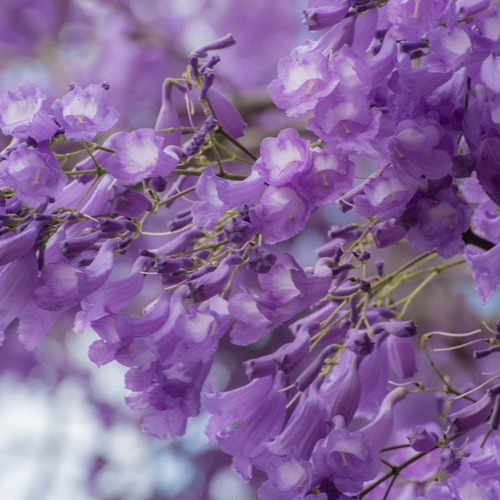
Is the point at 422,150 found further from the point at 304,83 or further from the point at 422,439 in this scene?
the point at 422,439

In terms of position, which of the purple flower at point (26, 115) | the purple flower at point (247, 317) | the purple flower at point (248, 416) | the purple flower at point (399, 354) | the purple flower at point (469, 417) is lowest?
the purple flower at point (399, 354)

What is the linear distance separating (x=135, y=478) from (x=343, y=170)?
3.16 metres

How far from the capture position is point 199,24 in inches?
195

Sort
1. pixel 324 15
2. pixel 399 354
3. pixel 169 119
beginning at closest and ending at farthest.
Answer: pixel 324 15, pixel 169 119, pixel 399 354

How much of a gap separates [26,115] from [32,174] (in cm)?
6

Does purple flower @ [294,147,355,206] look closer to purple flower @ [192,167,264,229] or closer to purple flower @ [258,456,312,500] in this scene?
purple flower @ [192,167,264,229]

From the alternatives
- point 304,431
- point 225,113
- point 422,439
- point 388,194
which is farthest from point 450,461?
point 225,113

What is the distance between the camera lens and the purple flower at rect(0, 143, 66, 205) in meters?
0.76

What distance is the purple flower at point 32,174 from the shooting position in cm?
76

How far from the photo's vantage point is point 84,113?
0.81 meters

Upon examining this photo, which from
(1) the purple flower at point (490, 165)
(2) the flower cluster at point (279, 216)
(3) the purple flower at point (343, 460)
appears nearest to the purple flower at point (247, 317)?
(2) the flower cluster at point (279, 216)

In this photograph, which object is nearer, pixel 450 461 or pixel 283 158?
pixel 283 158

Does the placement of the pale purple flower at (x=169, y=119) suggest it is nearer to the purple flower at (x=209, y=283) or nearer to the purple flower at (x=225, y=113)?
the purple flower at (x=225, y=113)

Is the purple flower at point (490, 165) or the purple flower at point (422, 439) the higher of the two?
the purple flower at point (490, 165)
